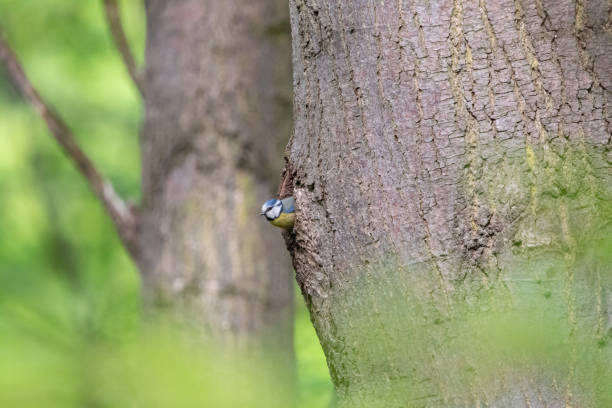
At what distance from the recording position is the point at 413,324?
1180 mm

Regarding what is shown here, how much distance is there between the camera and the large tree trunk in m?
1.18

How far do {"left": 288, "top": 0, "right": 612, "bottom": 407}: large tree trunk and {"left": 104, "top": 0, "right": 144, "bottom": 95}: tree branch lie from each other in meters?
2.98

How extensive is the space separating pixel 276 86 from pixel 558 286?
9.18 ft

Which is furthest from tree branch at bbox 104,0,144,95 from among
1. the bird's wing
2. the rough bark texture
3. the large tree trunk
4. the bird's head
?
the large tree trunk

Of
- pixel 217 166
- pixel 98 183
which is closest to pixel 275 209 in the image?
pixel 217 166

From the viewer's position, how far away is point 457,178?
127 centimetres

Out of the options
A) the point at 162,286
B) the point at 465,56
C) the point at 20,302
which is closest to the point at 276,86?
the point at 162,286

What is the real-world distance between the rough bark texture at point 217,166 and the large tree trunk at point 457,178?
2.19 metres

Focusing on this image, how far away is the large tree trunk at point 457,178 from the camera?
1.18 metres

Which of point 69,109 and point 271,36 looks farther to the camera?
point 69,109

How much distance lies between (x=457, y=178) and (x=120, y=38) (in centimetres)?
333

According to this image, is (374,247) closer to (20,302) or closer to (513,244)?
(513,244)

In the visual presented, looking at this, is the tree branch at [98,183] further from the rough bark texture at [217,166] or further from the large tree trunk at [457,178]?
the large tree trunk at [457,178]

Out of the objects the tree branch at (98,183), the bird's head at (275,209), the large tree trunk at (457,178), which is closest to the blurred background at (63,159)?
the tree branch at (98,183)
